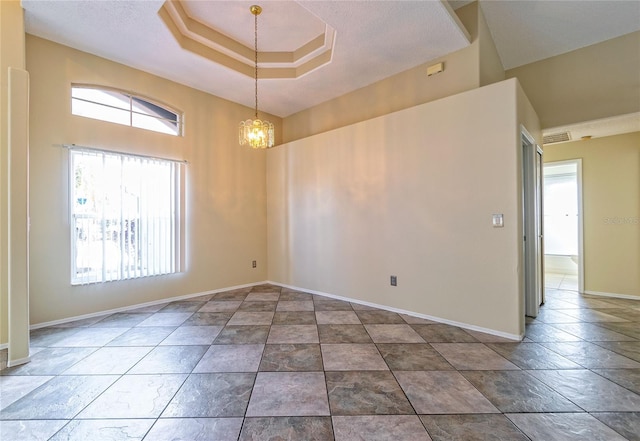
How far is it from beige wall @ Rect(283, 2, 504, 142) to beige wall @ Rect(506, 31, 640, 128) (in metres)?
0.53

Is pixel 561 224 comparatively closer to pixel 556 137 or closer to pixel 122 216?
pixel 556 137

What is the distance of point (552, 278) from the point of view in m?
5.86

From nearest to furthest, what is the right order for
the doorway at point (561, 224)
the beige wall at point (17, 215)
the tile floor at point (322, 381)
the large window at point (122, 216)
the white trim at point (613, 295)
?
the tile floor at point (322, 381) < the beige wall at point (17, 215) < the large window at point (122, 216) < the white trim at point (613, 295) < the doorway at point (561, 224)

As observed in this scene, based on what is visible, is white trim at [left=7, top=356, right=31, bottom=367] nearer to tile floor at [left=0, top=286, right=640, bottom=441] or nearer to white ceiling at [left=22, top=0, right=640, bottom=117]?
tile floor at [left=0, top=286, right=640, bottom=441]

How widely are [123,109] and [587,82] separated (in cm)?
613

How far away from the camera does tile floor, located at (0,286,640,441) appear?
1.58 m

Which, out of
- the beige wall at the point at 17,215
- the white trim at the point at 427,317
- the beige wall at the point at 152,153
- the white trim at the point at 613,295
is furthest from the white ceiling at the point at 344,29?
the white trim at the point at 613,295

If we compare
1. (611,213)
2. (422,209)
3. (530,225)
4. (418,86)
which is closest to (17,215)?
(422,209)

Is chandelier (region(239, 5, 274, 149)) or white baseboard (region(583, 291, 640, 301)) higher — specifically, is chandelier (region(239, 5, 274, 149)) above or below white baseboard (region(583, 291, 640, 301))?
above

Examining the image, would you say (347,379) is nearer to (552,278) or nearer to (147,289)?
(147,289)

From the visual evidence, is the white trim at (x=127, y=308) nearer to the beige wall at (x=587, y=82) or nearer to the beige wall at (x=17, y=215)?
the beige wall at (x=17, y=215)

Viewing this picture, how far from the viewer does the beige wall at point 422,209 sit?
2.79m

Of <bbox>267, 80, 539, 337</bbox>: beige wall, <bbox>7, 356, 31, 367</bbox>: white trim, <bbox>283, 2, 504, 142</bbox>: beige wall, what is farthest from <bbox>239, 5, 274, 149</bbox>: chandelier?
<bbox>7, 356, 31, 367</bbox>: white trim

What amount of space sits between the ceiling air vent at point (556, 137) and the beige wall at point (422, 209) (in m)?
1.25
